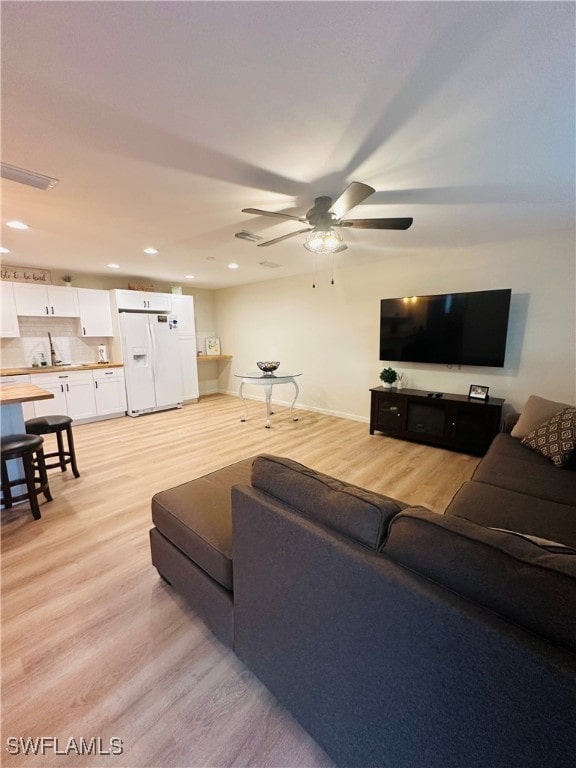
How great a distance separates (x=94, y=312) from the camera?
5.04 m

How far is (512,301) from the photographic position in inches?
137

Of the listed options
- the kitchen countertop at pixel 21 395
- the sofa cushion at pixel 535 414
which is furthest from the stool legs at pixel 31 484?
the sofa cushion at pixel 535 414

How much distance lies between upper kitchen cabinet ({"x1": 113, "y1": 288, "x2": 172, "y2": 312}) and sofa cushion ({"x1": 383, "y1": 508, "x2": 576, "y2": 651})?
5468 millimetres

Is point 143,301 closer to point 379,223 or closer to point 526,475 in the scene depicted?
point 379,223

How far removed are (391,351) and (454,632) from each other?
156 inches

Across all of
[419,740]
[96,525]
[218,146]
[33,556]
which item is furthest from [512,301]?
[33,556]

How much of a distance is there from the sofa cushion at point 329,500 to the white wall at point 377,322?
3.38 m

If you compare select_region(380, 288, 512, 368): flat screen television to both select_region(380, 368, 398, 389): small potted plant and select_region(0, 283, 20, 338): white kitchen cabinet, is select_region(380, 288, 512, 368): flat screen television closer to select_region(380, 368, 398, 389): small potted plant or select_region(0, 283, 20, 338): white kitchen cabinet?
select_region(380, 368, 398, 389): small potted plant

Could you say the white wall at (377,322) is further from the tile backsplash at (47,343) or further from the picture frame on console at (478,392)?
the tile backsplash at (47,343)

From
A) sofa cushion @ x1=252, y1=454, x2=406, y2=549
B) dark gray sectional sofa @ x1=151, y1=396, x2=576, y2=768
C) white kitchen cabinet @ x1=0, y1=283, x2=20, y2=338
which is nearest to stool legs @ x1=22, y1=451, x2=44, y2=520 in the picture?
dark gray sectional sofa @ x1=151, y1=396, x2=576, y2=768

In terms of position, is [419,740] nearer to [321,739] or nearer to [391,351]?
[321,739]

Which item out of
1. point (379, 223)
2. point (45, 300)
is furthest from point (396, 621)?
point (45, 300)

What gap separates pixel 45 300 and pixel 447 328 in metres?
5.57
